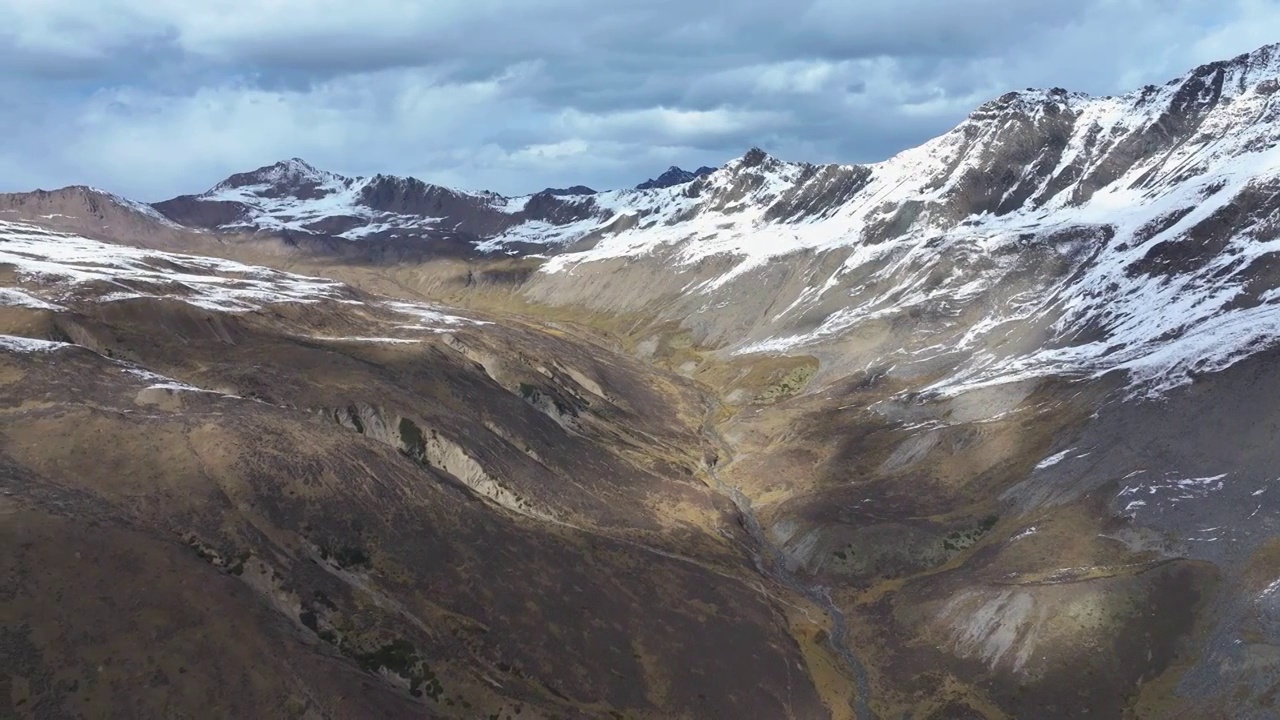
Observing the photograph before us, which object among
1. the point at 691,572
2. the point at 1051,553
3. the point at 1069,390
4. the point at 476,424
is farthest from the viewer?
the point at 1069,390

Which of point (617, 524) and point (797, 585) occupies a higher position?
point (617, 524)

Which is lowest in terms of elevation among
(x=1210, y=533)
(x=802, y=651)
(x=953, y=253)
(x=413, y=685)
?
(x=802, y=651)

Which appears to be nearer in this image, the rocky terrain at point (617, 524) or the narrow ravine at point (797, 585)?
the rocky terrain at point (617, 524)

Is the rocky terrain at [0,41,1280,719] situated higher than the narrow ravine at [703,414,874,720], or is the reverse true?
the rocky terrain at [0,41,1280,719]

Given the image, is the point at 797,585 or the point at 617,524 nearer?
the point at 797,585

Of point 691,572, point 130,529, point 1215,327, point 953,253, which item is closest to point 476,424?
point 691,572

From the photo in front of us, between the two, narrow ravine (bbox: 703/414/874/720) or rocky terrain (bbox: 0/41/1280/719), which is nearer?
rocky terrain (bbox: 0/41/1280/719)

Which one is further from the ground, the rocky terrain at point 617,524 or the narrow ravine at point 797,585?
the rocky terrain at point 617,524

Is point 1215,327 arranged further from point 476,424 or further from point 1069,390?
point 476,424
